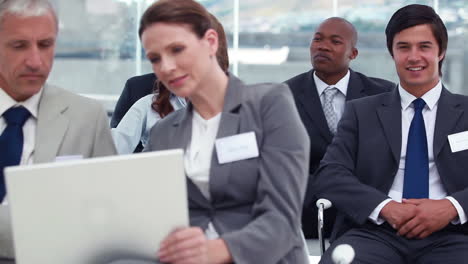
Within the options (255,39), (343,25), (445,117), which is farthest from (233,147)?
(255,39)

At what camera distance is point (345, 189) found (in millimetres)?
3002

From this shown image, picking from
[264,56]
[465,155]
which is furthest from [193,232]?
[264,56]

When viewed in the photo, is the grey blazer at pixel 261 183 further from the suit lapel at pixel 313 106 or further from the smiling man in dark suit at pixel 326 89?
the suit lapel at pixel 313 106

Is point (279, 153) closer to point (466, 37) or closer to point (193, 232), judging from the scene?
point (193, 232)

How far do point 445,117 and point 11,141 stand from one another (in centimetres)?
172

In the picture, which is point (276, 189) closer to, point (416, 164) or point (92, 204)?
point (92, 204)

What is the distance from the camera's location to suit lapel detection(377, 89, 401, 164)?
9.80 ft

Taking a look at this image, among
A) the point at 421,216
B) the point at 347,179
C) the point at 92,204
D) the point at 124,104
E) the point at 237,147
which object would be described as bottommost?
the point at 421,216

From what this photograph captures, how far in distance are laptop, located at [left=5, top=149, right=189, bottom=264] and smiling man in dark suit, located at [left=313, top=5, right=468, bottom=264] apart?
3.77ft

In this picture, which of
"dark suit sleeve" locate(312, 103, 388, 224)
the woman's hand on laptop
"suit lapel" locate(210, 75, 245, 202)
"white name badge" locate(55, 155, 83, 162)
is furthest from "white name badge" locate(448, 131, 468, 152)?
"white name badge" locate(55, 155, 83, 162)

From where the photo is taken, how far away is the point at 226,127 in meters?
2.22

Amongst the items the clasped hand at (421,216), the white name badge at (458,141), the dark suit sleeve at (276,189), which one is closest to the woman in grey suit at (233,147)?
the dark suit sleeve at (276,189)

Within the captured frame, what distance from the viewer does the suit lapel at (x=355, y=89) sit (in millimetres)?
4113

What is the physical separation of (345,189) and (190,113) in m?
0.93
